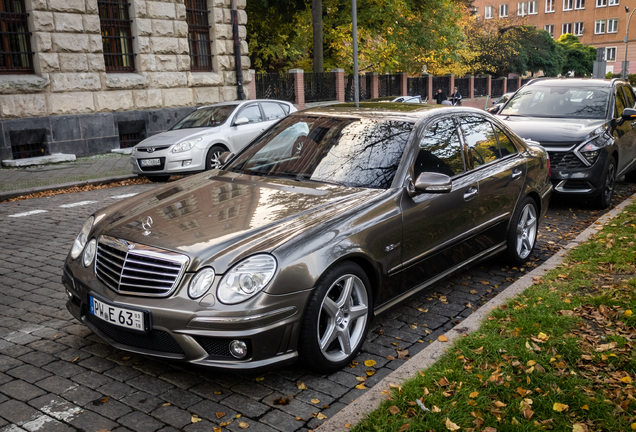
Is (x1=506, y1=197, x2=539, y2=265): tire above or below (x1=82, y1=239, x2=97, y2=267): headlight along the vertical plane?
below

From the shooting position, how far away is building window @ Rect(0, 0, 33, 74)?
1504cm

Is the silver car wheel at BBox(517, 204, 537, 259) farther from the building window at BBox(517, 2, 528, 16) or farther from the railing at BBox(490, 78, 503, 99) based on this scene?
the building window at BBox(517, 2, 528, 16)

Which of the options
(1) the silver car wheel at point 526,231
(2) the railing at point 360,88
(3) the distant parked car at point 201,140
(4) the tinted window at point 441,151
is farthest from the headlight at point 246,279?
(2) the railing at point 360,88

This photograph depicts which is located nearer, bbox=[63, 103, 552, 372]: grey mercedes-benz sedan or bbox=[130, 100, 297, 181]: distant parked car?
bbox=[63, 103, 552, 372]: grey mercedes-benz sedan

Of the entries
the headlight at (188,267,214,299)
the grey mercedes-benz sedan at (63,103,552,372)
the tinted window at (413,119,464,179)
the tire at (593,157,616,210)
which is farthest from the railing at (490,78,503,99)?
the headlight at (188,267,214,299)

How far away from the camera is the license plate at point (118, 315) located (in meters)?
3.54

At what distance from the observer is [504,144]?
19.8 feet

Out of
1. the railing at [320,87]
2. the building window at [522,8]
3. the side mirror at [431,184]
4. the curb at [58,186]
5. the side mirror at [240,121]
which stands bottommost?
the curb at [58,186]

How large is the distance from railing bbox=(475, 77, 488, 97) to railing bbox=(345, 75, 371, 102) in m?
15.4

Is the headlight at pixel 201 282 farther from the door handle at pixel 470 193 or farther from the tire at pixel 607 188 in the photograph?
the tire at pixel 607 188

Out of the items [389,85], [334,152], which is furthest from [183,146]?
[389,85]

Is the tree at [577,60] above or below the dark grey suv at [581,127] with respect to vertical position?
above

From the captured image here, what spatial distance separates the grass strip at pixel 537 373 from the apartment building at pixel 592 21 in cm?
7869

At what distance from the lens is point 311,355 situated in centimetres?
372
